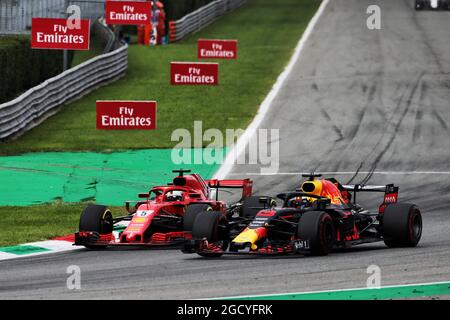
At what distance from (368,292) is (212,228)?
4.47 metres

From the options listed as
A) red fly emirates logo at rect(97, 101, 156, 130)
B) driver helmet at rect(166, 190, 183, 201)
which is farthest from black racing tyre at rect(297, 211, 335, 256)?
red fly emirates logo at rect(97, 101, 156, 130)

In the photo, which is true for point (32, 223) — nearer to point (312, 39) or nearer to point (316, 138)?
point (316, 138)

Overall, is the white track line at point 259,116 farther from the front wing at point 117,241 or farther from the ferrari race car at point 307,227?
the ferrari race car at point 307,227

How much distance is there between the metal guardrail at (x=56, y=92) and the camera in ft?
101

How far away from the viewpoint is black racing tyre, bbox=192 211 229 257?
→ 1672 cm

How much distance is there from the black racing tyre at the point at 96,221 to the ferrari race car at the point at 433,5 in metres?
39.7

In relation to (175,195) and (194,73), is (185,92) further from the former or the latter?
(175,195)

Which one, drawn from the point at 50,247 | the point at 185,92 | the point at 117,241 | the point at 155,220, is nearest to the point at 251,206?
the point at 155,220

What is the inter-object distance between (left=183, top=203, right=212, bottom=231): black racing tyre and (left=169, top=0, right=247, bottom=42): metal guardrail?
3473cm

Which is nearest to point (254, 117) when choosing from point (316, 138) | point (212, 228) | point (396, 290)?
point (316, 138)

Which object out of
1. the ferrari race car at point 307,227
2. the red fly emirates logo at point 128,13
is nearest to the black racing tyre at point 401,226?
the ferrari race car at point 307,227

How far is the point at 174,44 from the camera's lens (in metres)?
50.7

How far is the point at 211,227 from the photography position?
16.7m
